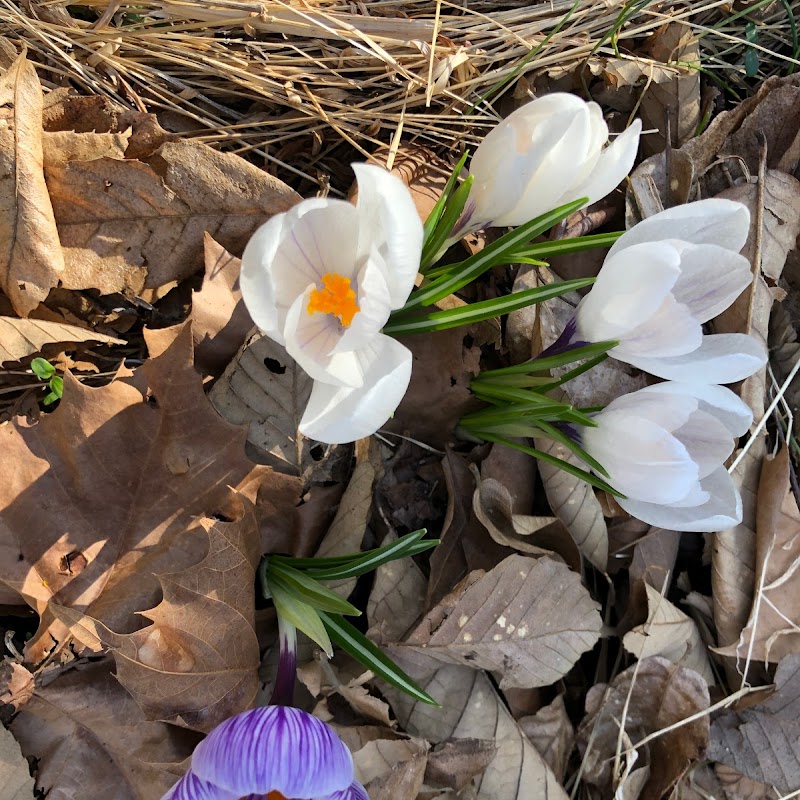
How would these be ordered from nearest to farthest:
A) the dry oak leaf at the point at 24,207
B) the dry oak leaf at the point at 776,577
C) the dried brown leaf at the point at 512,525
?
the dry oak leaf at the point at 24,207, the dried brown leaf at the point at 512,525, the dry oak leaf at the point at 776,577

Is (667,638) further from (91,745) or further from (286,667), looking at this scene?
(91,745)

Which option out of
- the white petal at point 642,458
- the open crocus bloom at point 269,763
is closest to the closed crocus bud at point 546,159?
the white petal at point 642,458

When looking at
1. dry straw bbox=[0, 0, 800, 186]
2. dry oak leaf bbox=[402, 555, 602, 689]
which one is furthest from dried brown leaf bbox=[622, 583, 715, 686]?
dry straw bbox=[0, 0, 800, 186]

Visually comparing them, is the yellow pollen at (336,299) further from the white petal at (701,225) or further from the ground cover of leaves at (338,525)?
the white petal at (701,225)

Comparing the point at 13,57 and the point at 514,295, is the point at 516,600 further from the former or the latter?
the point at 13,57

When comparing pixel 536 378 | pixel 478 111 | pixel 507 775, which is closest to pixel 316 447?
pixel 536 378

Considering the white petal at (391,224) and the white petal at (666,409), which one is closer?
the white petal at (391,224)
